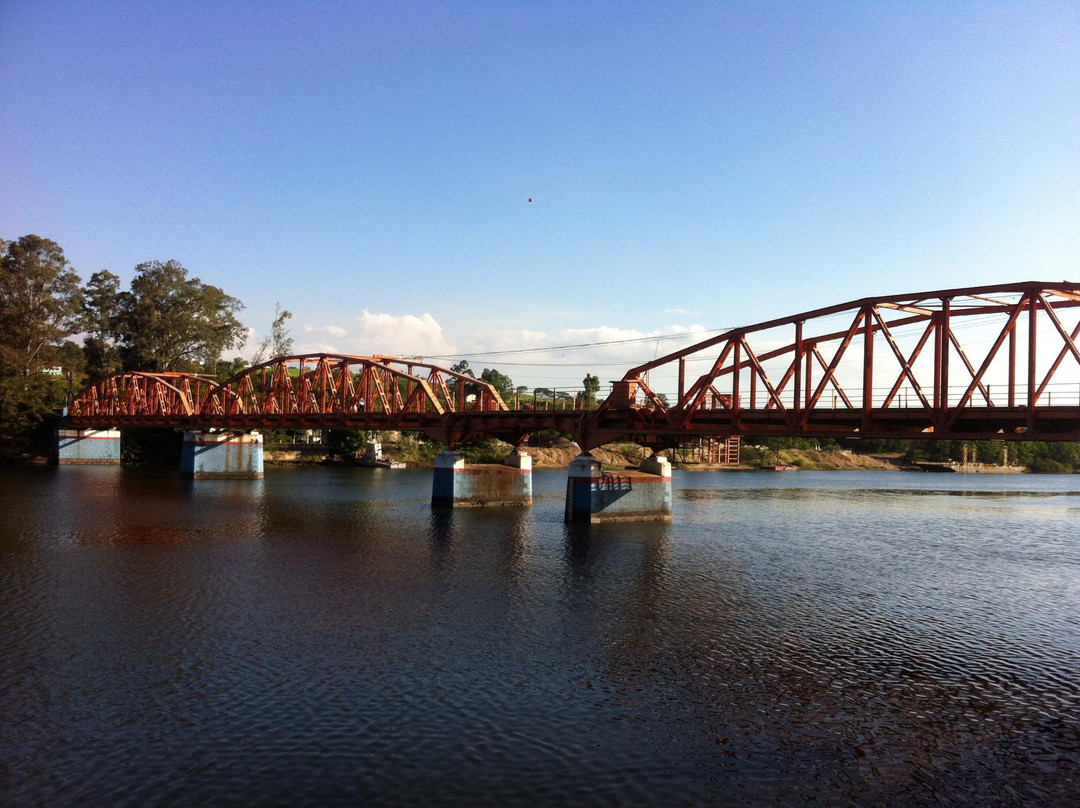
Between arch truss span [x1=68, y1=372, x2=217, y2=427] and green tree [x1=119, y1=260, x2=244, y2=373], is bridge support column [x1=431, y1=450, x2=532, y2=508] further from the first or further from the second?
green tree [x1=119, y1=260, x2=244, y2=373]

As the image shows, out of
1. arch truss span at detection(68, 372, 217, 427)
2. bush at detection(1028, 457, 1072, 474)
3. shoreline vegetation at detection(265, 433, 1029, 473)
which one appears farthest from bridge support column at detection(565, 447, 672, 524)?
bush at detection(1028, 457, 1072, 474)

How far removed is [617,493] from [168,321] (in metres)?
87.7

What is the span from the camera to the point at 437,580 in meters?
34.6

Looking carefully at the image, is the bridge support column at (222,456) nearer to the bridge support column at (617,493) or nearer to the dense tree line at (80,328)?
the dense tree line at (80,328)

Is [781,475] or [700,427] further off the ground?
[700,427]

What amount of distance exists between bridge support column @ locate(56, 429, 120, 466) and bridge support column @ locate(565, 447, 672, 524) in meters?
82.9

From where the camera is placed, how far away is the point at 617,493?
183ft

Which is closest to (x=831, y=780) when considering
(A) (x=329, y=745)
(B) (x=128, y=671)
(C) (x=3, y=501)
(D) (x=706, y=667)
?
(D) (x=706, y=667)

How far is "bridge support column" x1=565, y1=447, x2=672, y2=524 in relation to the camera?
179 ft

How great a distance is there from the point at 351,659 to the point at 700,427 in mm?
31499

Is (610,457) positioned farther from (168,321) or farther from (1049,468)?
A: (1049,468)

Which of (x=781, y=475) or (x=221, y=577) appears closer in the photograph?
(x=221, y=577)

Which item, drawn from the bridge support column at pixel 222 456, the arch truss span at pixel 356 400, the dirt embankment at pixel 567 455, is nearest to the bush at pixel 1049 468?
the dirt embankment at pixel 567 455

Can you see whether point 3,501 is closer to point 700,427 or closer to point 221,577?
point 221,577
